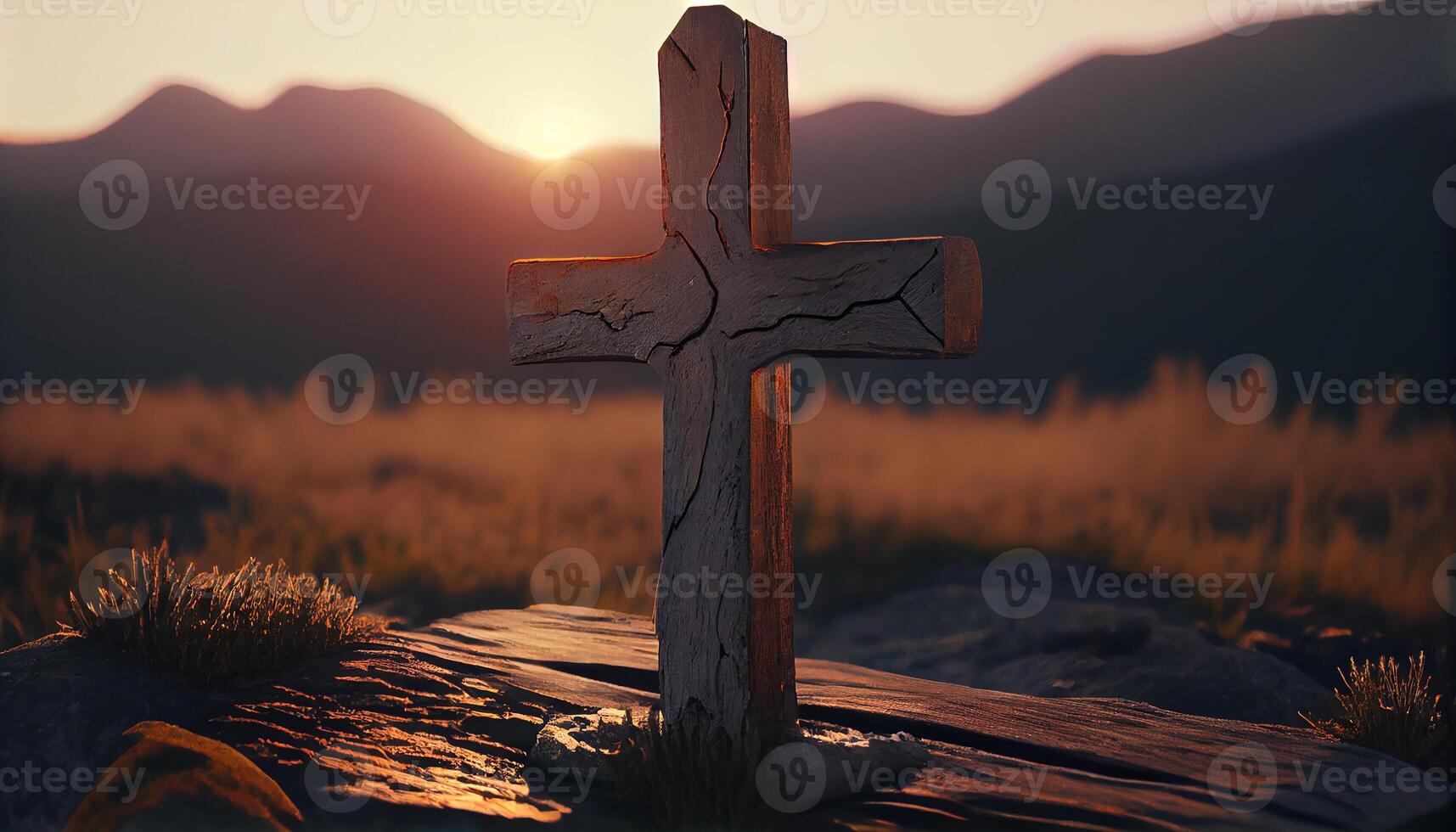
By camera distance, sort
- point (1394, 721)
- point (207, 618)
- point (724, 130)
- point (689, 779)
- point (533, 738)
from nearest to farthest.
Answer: point (689, 779) → point (724, 130) → point (533, 738) → point (207, 618) → point (1394, 721)

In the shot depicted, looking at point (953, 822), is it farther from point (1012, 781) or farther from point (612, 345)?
point (612, 345)

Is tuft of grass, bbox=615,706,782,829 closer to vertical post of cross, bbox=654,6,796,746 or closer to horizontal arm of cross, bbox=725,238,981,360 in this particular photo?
vertical post of cross, bbox=654,6,796,746

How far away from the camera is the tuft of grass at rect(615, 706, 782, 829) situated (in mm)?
4258

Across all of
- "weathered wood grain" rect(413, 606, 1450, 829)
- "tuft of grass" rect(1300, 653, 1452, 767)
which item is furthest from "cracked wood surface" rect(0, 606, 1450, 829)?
"tuft of grass" rect(1300, 653, 1452, 767)

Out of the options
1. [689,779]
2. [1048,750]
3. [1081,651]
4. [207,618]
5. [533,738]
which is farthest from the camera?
[1081,651]

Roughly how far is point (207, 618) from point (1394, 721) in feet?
18.1

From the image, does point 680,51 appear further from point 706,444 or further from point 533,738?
point 533,738

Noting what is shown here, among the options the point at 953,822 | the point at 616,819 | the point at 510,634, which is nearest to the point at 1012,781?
the point at 953,822

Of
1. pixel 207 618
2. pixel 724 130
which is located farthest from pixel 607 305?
pixel 207 618

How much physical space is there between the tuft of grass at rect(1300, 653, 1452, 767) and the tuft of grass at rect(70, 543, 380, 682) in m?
4.94

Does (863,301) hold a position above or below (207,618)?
above

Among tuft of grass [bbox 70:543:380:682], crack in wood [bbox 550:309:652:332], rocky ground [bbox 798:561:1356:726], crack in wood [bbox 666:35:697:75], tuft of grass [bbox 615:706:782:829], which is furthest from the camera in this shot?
rocky ground [bbox 798:561:1356:726]

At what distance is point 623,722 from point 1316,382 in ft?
16.9

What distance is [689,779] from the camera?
170 inches
